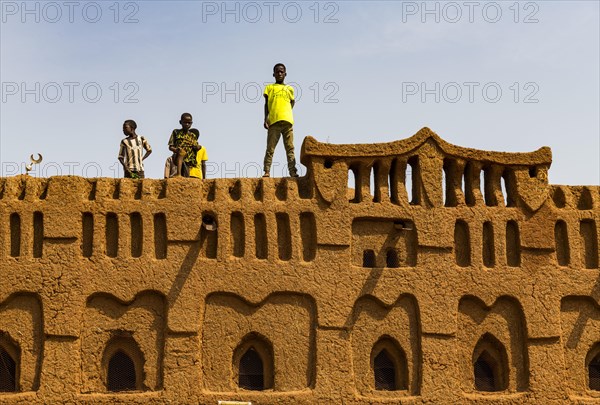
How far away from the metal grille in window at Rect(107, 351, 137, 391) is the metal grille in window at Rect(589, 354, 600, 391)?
6660 millimetres

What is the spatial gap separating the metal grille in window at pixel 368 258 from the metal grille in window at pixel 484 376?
2123 millimetres

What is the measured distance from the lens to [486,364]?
14.5 metres

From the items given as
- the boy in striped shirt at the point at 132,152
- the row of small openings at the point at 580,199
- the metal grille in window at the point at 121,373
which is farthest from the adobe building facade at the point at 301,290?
the boy in striped shirt at the point at 132,152

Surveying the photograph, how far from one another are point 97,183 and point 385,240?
4208mm

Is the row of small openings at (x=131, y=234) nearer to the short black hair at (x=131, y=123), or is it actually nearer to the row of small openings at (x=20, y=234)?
the row of small openings at (x=20, y=234)

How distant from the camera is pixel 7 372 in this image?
13.9 meters

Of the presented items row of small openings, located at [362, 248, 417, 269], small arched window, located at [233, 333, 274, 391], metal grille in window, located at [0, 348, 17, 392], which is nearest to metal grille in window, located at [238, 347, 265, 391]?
small arched window, located at [233, 333, 274, 391]

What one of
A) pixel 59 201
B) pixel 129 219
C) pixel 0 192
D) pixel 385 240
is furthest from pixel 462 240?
pixel 0 192

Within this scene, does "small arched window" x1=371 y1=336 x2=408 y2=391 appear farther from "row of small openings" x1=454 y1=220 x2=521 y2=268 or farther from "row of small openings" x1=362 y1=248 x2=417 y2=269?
"row of small openings" x1=454 y1=220 x2=521 y2=268

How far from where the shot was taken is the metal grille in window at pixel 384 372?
14.1 meters

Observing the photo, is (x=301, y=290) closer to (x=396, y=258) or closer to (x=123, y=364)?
(x=396, y=258)

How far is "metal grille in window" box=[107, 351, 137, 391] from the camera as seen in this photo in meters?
13.8

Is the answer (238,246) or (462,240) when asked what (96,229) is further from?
(462,240)

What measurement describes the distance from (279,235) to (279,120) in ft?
5.92
